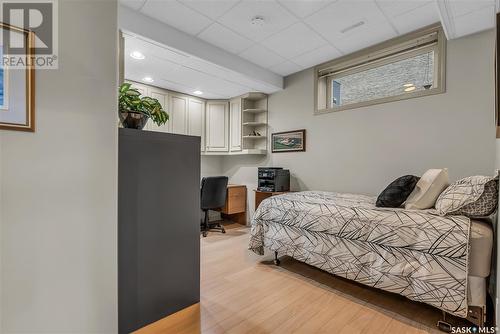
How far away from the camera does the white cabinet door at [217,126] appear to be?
185 inches

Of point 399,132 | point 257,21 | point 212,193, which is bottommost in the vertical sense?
point 212,193

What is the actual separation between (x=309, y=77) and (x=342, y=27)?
109 centimetres

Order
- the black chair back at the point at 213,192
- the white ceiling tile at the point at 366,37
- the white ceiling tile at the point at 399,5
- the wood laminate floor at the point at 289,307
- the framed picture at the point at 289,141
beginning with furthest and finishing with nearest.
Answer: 1. the framed picture at the point at 289,141
2. the black chair back at the point at 213,192
3. the white ceiling tile at the point at 366,37
4. the white ceiling tile at the point at 399,5
5. the wood laminate floor at the point at 289,307

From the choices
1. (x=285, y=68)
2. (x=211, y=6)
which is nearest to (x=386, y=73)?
(x=285, y=68)

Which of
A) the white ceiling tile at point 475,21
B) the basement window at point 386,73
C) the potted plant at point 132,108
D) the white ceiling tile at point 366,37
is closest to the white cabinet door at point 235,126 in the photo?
the basement window at point 386,73

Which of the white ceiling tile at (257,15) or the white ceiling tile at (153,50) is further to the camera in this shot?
the white ceiling tile at (153,50)

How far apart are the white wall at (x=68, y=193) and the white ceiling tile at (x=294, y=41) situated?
204 cm

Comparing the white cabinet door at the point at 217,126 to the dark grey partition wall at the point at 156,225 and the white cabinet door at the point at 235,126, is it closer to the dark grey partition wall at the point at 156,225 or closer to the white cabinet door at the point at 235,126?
the white cabinet door at the point at 235,126

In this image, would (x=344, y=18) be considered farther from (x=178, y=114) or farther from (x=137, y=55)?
(x=178, y=114)

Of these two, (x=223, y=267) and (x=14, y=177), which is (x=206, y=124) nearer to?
(x=223, y=267)

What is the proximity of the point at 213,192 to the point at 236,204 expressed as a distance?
0.81 m

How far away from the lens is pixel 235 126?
179 inches

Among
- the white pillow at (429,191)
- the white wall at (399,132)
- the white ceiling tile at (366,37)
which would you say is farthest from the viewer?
the white ceiling tile at (366,37)

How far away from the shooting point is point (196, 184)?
5.59ft
